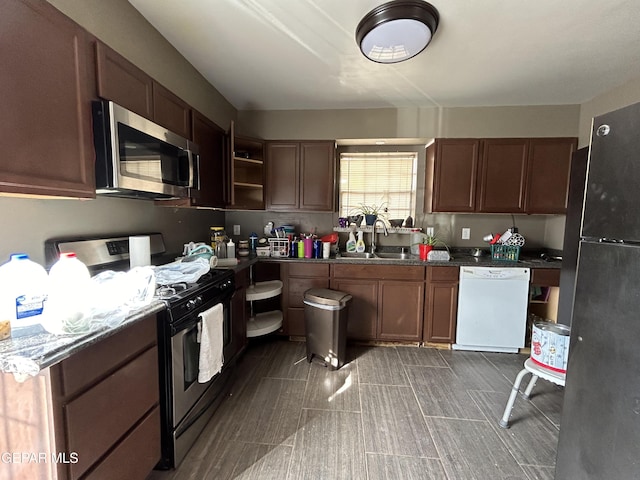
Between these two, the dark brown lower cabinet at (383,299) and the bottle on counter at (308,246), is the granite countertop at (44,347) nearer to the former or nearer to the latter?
the bottle on counter at (308,246)

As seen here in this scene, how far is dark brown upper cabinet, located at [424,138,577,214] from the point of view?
9.20 feet

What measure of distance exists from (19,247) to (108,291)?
431 mm

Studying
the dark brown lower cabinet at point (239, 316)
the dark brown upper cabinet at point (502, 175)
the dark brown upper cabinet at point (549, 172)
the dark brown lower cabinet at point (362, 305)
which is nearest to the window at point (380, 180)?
the dark brown upper cabinet at point (502, 175)

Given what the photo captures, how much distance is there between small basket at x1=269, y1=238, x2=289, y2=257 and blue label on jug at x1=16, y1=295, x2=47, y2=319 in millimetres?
1953

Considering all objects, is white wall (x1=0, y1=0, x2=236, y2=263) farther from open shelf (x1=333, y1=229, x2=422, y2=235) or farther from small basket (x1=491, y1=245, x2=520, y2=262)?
small basket (x1=491, y1=245, x2=520, y2=262)

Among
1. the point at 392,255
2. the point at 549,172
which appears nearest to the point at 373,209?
the point at 392,255

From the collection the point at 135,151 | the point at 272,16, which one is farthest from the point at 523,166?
the point at 135,151

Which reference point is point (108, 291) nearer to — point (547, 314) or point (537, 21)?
point (537, 21)

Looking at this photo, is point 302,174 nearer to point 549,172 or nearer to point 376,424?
point 376,424

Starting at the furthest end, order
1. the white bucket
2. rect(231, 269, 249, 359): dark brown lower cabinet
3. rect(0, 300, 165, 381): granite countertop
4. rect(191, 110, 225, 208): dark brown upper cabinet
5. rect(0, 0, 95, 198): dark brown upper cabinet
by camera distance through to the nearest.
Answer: rect(231, 269, 249, 359): dark brown lower cabinet
rect(191, 110, 225, 208): dark brown upper cabinet
the white bucket
rect(0, 0, 95, 198): dark brown upper cabinet
rect(0, 300, 165, 381): granite countertop

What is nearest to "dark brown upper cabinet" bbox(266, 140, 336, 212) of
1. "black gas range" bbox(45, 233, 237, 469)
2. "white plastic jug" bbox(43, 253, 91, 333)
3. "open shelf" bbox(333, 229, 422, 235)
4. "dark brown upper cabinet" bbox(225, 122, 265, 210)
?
"dark brown upper cabinet" bbox(225, 122, 265, 210)

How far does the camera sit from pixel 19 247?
1.18m

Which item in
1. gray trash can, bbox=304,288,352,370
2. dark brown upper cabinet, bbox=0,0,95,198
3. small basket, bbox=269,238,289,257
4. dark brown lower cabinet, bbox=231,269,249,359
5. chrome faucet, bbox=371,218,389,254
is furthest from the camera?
chrome faucet, bbox=371,218,389,254

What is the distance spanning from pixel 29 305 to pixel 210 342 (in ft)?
2.75
